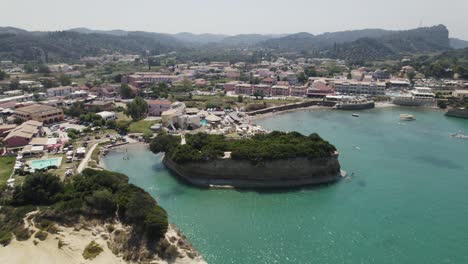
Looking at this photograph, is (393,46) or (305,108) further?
(393,46)

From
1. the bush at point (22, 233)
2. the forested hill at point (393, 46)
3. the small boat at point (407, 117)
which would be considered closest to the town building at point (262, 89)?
the small boat at point (407, 117)

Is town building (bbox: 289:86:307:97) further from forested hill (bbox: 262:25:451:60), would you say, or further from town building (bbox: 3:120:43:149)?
forested hill (bbox: 262:25:451:60)

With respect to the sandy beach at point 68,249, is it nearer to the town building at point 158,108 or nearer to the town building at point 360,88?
the town building at point 158,108

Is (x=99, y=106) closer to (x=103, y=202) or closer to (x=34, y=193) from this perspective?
(x=34, y=193)

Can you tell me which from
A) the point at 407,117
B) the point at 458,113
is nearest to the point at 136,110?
the point at 407,117

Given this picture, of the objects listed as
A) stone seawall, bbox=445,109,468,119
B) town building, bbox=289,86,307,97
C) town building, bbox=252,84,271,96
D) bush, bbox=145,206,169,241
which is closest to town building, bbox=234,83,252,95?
town building, bbox=252,84,271,96

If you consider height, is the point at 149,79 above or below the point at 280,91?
above

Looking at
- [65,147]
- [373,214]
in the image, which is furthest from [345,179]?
[65,147]
